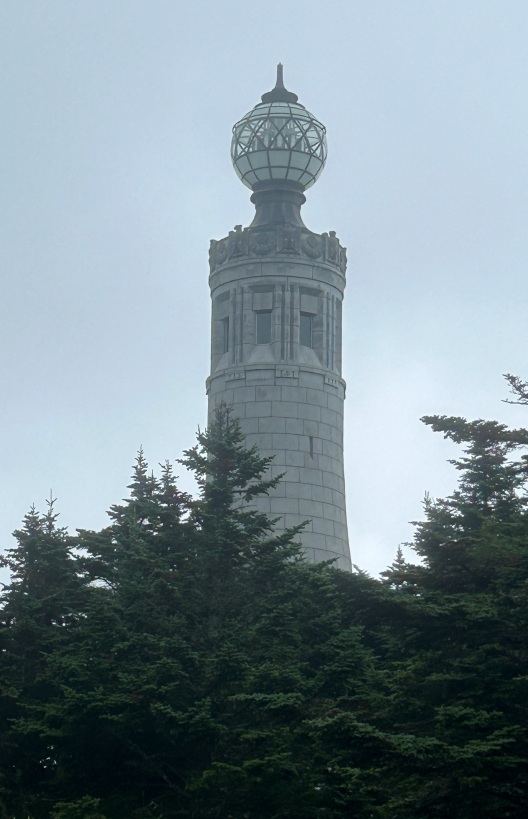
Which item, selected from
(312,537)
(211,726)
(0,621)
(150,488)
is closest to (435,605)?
(211,726)

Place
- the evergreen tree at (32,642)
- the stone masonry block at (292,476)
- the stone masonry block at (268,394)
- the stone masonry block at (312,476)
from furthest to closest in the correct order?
1. the stone masonry block at (268,394)
2. the stone masonry block at (312,476)
3. the stone masonry block at (292,476)
4. the evergreen tree at (32,642)

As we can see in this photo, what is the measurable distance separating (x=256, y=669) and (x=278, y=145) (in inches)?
1705

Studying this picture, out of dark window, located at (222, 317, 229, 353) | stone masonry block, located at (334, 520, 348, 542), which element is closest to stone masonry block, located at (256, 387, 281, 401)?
dark window, located at (222, 317, 229, 353)

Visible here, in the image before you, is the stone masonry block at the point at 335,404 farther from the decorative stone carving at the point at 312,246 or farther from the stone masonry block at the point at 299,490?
the decorative stone carving at the point at 312,246

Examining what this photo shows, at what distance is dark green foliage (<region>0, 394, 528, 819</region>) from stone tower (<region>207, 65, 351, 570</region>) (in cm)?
2637

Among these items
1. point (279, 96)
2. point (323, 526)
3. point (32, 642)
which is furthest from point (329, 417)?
point (32, 642)

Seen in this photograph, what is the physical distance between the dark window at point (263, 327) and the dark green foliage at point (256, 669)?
97.4ft

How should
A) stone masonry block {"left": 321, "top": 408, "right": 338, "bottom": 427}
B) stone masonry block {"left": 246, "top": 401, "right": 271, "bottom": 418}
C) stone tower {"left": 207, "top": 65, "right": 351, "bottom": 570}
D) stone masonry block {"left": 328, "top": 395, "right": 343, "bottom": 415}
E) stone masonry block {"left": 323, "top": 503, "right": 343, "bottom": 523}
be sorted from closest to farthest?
stone masonry block {"left": 323, "top": 503, "right": 343, "bottom": 523}, stone tower {"left": 207, "top": 65, "right": 351, "bottom": 570}, stone masonry block {"left": 246, "top": 401, "right": 271, "bottom": 418}, stone masonry block {"left": 321, "top": 408, "right": 338, "bottom": 427}, stone masonry block {"left": 328, "top": 395, "right": 343, "bottom": 415}

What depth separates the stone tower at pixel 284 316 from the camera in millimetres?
79062

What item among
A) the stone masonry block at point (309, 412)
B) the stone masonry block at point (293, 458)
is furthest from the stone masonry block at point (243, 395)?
the stone masonry block at point (293, 458)

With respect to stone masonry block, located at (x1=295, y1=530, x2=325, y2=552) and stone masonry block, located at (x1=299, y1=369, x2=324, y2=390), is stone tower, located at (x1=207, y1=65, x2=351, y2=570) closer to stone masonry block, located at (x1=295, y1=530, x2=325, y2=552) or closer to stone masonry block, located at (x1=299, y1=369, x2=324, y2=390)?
stone masonry block, located at (x1=299, y1=369, x2=324, y2=390)

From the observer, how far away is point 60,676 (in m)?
45.7

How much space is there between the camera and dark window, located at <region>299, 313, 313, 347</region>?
81438mm

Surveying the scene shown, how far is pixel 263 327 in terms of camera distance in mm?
81562
